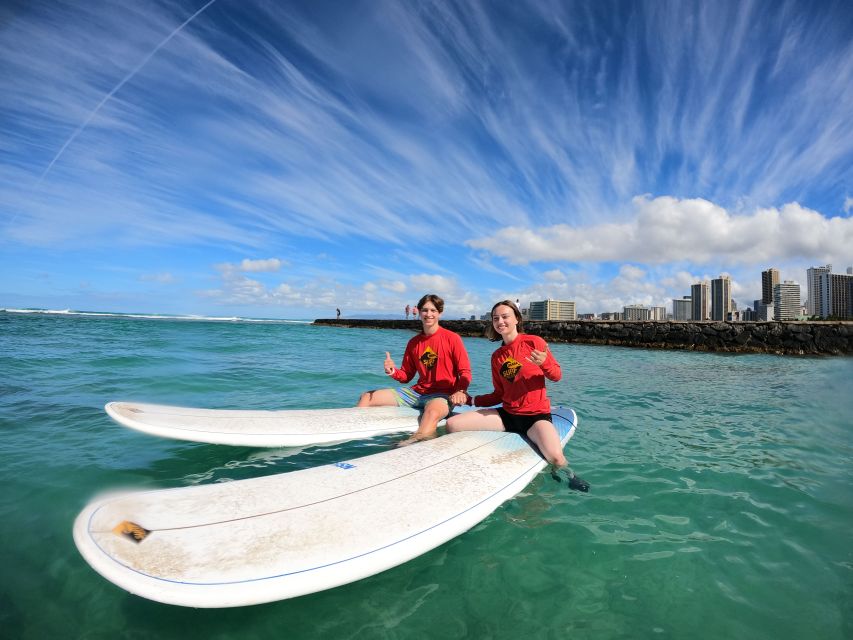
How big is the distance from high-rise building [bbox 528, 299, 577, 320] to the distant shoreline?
6500 cm

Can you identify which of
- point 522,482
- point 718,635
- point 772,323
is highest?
point 772,323

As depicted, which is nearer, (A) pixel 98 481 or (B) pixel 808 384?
(A) pixel 98 481

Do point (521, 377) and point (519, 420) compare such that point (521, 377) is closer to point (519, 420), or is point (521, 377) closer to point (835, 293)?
point (519, 420)

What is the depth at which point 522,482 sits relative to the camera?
11.5 feet

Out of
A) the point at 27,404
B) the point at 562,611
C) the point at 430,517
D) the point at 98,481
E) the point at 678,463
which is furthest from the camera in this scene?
the point at 27,404

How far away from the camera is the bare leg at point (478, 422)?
177 inches

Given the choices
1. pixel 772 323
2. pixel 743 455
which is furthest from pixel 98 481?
pixel 772 323

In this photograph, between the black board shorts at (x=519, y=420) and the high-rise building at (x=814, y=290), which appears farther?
the high-rise building at (x=814, y=290)

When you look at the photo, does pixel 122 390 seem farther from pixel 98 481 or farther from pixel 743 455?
pixel 743 455

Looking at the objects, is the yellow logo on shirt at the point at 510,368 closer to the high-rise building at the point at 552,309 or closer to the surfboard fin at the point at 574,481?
the surfboard fin at the point at 574,481

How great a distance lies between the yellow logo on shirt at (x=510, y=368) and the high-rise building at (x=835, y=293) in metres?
108

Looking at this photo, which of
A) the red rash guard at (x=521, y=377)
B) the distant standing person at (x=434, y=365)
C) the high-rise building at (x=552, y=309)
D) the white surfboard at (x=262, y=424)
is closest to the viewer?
the red rash guard at (x=521, y=377)

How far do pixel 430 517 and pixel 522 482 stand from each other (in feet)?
3.73

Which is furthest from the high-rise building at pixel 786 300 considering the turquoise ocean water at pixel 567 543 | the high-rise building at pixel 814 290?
the turquoise ocean water at pixel 567 543
